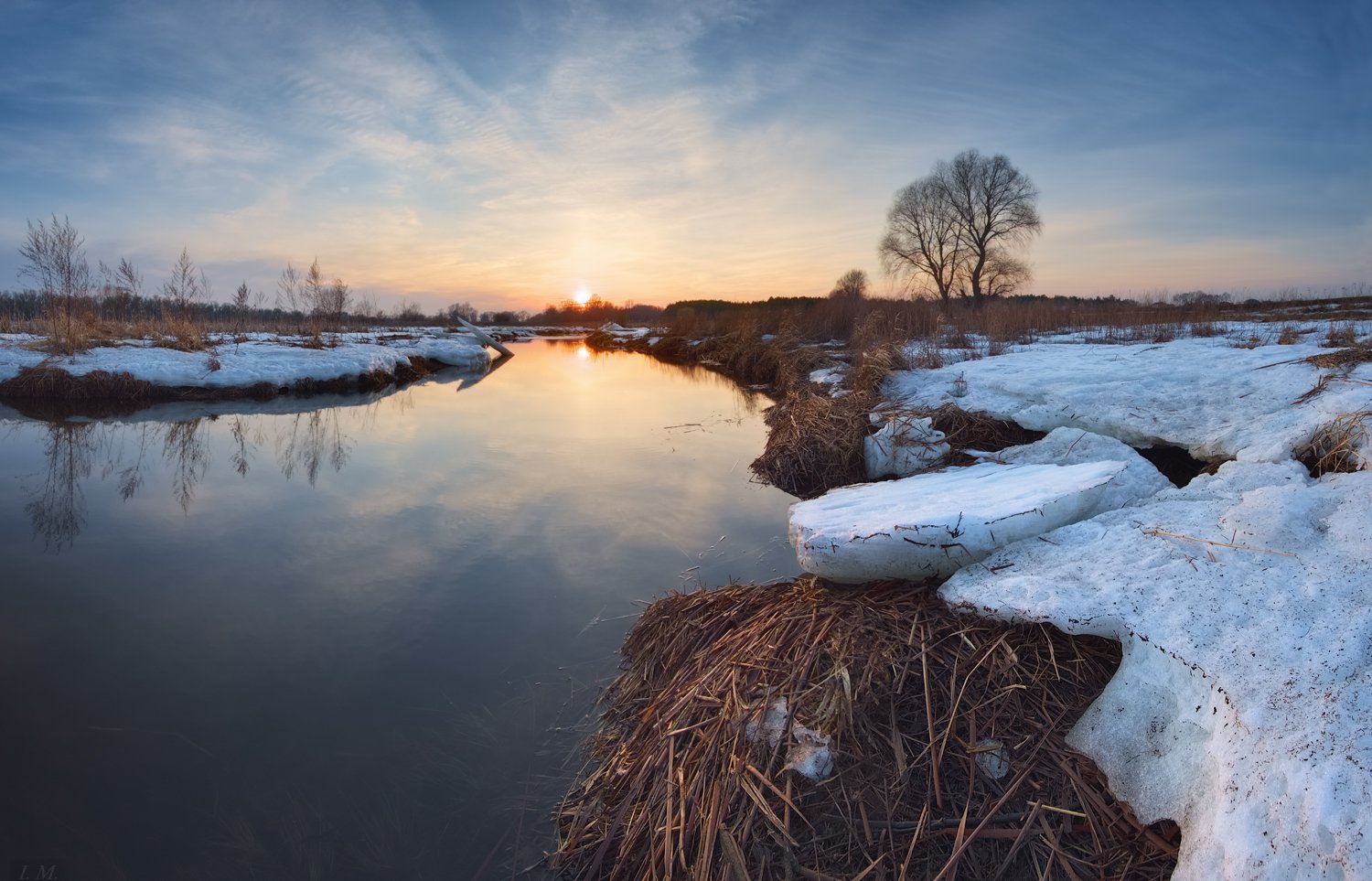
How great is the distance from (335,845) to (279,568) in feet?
9.16

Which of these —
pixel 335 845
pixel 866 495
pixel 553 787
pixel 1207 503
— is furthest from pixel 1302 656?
pixel 335 845

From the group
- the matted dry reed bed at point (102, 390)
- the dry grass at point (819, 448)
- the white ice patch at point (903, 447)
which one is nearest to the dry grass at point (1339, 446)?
the white ice patch at point (903, 447)

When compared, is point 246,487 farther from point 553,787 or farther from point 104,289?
point 104,289

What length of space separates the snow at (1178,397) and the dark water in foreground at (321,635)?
7.84ft

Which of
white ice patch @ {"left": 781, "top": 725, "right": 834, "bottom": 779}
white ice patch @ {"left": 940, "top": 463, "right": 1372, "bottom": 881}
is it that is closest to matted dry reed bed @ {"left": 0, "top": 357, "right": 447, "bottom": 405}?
white ice patch @ {"left": 781, "top": 725, "right": 834, "bottom": 779}

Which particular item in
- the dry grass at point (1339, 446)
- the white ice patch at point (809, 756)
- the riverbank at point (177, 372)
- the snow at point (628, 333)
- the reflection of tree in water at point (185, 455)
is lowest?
the white ice patch at point (809, 756)

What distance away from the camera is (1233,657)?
1.57 metres

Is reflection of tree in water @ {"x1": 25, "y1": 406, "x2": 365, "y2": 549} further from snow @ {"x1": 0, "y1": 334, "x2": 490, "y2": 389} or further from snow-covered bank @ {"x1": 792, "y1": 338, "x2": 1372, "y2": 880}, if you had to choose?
snow-covered bank @ {"x1": 792, "y1": 338, "x2": 1372, "y2": 880}

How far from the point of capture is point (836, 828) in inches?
65.7

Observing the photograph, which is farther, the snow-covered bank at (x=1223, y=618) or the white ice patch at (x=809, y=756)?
the white ice patch at (x=809, y=756)

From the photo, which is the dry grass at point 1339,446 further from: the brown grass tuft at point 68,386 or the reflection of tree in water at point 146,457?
the brown grass tuft at point 68,386

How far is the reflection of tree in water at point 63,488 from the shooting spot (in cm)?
498

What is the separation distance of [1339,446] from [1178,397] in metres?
1.68

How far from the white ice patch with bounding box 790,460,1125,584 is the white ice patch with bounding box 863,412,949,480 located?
6.66 feet
